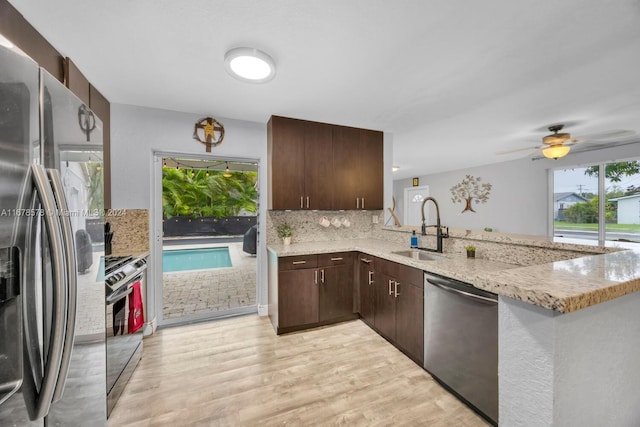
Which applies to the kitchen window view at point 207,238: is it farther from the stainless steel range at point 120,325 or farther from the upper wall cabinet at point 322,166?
the stainless steel range at point 120,325

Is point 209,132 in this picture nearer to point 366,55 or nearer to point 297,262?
point 297,262

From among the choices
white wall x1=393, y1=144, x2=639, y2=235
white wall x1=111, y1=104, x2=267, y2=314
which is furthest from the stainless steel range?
white wall x1=393, y1=144, x2=639, y2=235

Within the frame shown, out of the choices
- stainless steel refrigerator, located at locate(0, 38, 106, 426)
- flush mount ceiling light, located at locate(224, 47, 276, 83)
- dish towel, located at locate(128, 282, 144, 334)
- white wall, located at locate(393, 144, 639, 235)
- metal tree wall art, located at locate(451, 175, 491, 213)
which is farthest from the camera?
metal tree wall art, located at locate(451, 175, 491, 213)

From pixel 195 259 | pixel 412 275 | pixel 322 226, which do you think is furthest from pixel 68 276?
pixel 195 259

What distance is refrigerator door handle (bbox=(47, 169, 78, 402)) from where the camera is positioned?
756mm

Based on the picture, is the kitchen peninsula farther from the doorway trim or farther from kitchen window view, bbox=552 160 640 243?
kitchen window view, bbox=552 160 640 243

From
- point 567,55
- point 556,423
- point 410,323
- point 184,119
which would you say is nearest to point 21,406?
point 556,423

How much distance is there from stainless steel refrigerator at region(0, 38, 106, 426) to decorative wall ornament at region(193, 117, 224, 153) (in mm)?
2133

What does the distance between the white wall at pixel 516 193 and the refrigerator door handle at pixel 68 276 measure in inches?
276

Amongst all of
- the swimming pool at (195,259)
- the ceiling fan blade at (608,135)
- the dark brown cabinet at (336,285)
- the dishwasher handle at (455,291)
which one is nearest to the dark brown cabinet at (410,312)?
the dishwasher handle at (455,291)

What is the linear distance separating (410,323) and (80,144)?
2.44 meters

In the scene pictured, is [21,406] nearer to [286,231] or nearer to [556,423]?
[556,423]

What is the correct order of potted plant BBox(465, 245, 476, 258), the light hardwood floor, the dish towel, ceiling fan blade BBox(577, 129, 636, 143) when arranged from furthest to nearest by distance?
ceiling fan blade BBox(577, 129, 636, 143) → potted plant BBox(465, 245, 476, 258) → the dish towel → the light hardwood floor

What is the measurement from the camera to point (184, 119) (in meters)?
2.90
